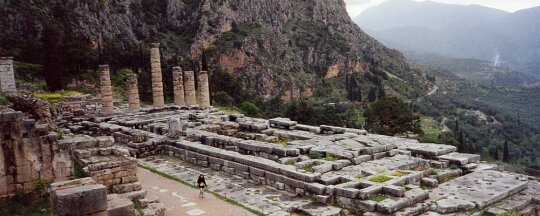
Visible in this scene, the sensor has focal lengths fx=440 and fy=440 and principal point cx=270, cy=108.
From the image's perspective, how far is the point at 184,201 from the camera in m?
12.0

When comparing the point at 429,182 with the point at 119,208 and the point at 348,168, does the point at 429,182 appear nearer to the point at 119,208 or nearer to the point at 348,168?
the point at 348,168

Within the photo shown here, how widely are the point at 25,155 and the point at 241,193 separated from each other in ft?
18.7

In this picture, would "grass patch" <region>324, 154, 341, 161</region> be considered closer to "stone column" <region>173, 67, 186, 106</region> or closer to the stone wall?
the stone wall

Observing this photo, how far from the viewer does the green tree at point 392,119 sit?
123 ft

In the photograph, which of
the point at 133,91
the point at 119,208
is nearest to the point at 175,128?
the point at 119,208

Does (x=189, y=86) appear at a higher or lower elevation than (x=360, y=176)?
higher

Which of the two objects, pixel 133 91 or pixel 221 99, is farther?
pixel 221 99

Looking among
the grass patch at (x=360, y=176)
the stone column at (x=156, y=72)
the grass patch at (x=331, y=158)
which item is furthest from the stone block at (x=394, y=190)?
the stone column at (x=156, y=72)

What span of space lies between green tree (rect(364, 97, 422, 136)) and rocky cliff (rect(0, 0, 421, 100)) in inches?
1000

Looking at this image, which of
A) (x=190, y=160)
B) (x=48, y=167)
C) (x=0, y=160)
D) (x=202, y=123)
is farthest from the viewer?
(x=202, y=123)

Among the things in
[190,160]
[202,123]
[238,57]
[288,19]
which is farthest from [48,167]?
[288,19]

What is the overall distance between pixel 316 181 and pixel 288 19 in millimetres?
92163

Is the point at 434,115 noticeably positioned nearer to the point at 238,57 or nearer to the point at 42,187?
the point at 238,57

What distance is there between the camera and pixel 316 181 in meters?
12.7
